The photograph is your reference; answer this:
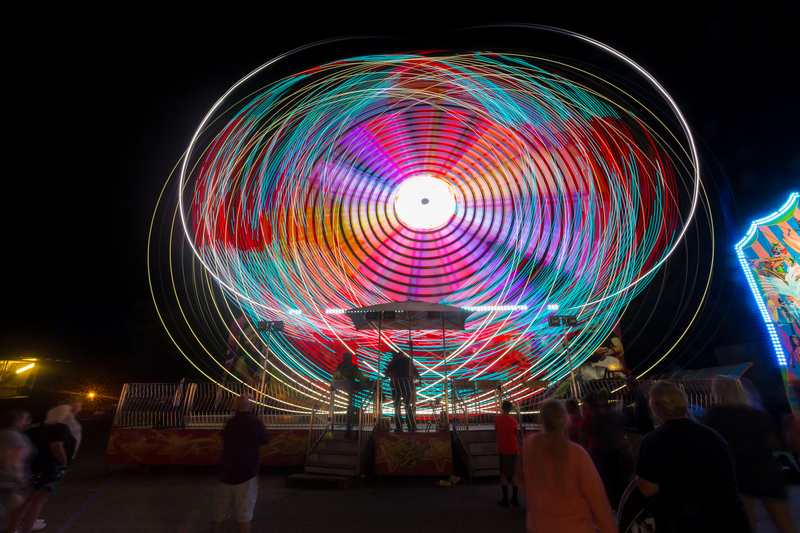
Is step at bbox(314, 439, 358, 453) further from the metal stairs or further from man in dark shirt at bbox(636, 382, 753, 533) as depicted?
man in dark shirt at bbox(636, 382, 753, 533)

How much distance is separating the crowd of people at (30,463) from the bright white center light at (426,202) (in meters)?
11.4

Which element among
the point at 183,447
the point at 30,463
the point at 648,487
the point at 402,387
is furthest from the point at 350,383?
the point at 648,487

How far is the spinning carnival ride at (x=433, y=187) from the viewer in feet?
42.9

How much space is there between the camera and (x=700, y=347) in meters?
27.5

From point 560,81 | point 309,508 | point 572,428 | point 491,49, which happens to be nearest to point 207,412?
point 309,508

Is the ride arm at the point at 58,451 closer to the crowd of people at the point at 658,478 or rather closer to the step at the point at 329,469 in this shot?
Result: the step at the point at 329,469

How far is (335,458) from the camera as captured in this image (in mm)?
7879

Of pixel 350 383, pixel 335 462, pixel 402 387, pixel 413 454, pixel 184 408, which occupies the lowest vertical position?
pixel 335 462

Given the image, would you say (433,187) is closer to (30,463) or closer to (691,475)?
(30,463)

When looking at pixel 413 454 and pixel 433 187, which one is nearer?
pixel 413 454

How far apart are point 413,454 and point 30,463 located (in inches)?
238

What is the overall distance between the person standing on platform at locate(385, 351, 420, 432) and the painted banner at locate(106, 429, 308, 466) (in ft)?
7.96

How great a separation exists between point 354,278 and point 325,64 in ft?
24.8

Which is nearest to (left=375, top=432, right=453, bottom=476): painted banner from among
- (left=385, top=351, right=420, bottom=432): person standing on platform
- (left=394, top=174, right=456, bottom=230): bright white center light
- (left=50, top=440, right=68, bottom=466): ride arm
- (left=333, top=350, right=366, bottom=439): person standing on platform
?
(left=385, top=351, right=420, bottom=432): person standing on platform
